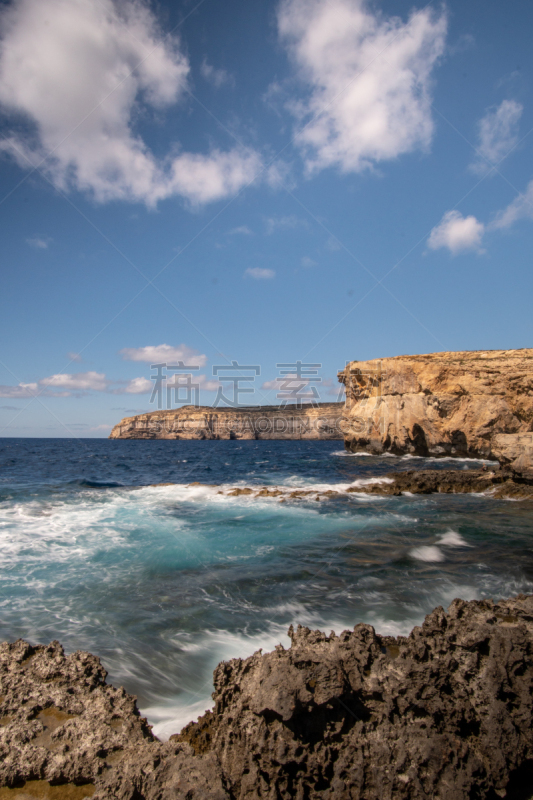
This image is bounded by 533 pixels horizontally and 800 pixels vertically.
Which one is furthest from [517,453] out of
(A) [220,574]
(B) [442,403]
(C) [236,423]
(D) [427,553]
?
(C) [236,423]

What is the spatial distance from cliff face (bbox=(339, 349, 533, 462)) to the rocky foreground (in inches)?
1057

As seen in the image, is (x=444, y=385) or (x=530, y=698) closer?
(x=530, y=698)

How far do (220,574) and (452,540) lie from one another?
234 inches

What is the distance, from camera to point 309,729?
2.81 m

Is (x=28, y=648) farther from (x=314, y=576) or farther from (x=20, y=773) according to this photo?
(x=314, y=576)

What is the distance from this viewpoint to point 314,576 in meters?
7.38

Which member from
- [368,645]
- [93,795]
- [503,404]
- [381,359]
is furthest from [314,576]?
[381,359]

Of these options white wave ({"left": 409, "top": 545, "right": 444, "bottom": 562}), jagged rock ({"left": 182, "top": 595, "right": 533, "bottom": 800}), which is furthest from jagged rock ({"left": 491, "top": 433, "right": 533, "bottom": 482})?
jagged rock ({"left": 182, "top": 595, "right": 533, "bottom": 800})

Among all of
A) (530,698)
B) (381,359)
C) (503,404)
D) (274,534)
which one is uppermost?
(381,359)

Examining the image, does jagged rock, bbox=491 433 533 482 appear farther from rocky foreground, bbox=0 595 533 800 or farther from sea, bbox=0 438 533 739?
rocky foreground, bbox=0 595 533 800

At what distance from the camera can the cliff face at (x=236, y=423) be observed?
109 metres

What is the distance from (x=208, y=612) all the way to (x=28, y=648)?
2.70m

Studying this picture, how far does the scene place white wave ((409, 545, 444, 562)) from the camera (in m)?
8.32

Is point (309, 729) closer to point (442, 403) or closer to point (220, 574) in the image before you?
point (220, 574)
